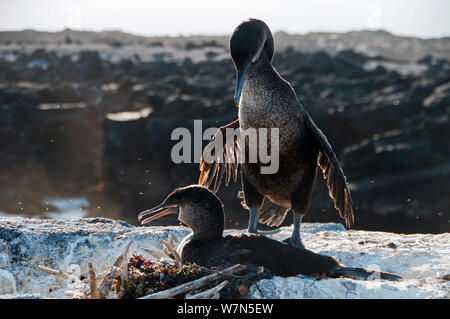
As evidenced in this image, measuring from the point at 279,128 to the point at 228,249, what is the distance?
4.83 ft

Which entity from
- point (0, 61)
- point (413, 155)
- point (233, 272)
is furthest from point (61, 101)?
point (233, 272)

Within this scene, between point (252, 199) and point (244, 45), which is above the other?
point (244, 45)

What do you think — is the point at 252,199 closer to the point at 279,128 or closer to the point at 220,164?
the point at 279,128

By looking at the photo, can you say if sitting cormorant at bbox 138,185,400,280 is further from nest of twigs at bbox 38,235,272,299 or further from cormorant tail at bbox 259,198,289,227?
cormorant tail at bbox 259,198,289,227

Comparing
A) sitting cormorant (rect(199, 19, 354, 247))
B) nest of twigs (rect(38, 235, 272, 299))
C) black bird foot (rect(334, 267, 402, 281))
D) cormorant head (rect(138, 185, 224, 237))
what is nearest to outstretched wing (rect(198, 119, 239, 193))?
sitting cormorant (rect(199, 19, 354, 247))

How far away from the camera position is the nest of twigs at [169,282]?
4.12 meters

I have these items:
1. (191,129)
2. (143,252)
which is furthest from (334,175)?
(191,129)

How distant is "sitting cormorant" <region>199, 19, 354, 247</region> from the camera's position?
17.6 ft

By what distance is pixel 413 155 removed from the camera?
66.0 feet

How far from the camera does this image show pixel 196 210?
5.33m

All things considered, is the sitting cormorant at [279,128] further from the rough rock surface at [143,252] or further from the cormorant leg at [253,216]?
the rough rock surface at [143,252]

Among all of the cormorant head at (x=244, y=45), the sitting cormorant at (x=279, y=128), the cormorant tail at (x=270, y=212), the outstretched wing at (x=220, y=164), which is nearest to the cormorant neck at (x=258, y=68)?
the sitting cormorant at (x=279, y=128)

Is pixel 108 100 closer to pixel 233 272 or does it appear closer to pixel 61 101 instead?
pixel 61 101

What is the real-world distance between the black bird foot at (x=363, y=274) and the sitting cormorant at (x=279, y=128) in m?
1.17
